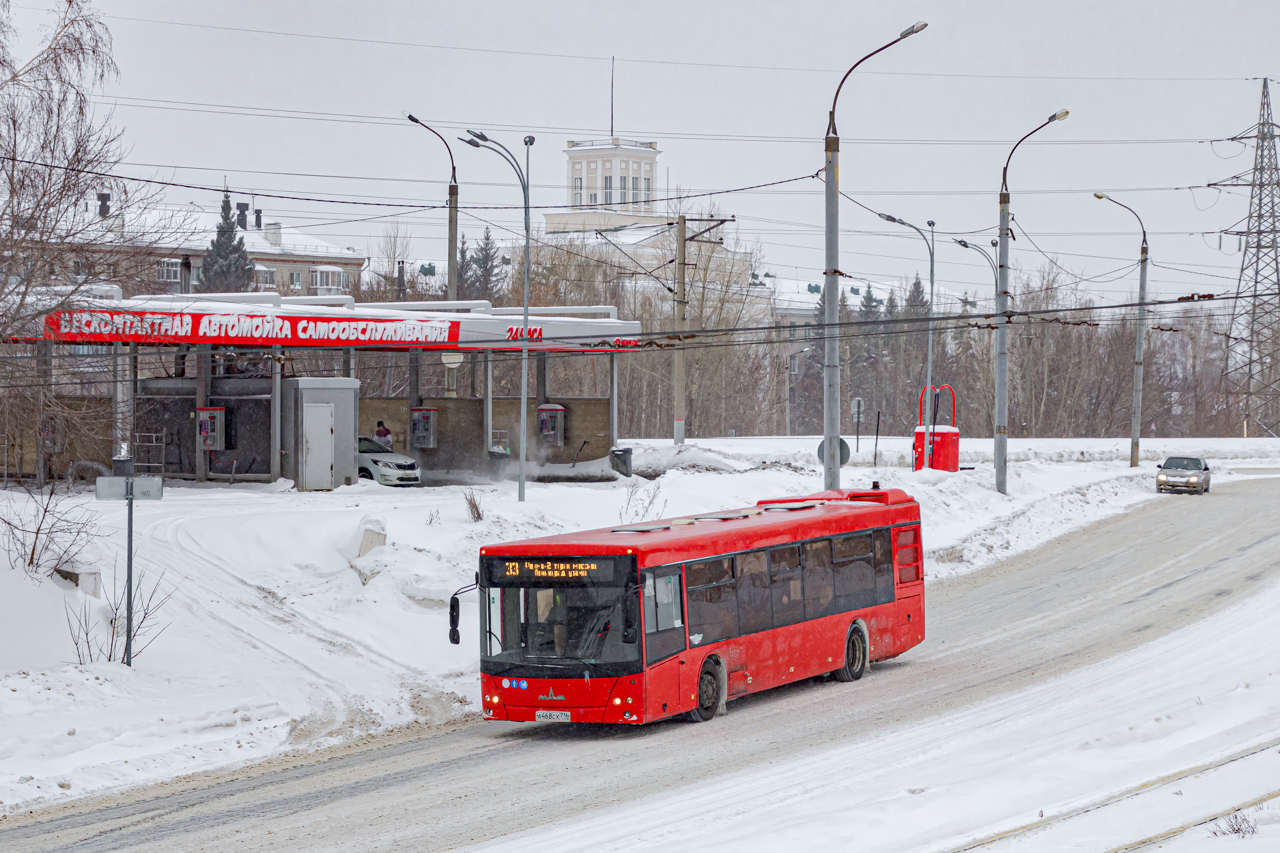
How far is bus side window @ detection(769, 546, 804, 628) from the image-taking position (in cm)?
1684

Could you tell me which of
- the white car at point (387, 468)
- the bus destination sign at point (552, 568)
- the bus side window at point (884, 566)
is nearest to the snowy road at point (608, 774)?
the bus side window at point (884, 566)

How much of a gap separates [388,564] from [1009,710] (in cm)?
1074

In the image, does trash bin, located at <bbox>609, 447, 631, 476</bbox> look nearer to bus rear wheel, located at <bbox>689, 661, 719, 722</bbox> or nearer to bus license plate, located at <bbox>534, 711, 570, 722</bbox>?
bus rear wheel, located at <bbox>689, 661, 719, 722</bbox>

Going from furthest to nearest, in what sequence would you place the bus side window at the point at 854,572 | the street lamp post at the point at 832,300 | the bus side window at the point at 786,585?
the street lamp post at the point at 832,300 < the bus side window at the point at 854,572 < the bus side window at the point at 786,585

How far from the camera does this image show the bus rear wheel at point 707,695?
15539 millimetres

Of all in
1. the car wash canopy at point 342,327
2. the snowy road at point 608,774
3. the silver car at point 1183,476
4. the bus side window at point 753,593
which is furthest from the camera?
the silver car at point 1183,476

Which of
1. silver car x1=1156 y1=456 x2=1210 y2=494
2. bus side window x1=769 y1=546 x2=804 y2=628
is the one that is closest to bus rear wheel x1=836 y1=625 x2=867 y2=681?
bus side window x1=769 y1=546 x2=804 y2=628

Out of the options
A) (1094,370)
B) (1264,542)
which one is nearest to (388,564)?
(1264,542)

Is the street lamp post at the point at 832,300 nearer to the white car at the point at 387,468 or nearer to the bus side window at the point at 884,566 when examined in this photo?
the bus side window at the point at 884,566

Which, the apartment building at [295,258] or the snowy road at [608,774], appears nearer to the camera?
the snowy road at [608,774]

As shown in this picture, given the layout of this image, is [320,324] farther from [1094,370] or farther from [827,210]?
[1094,370]

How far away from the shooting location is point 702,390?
3223 inches

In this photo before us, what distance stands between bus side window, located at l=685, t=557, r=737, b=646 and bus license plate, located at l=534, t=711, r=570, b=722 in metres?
1.68

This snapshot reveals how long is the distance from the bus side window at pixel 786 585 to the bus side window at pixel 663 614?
1.90 m
